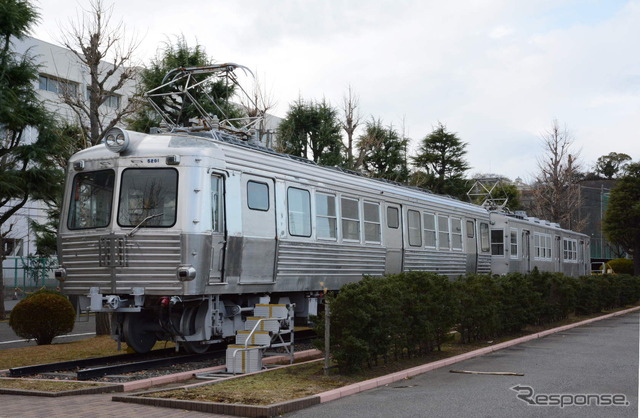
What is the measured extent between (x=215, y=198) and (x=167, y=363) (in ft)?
8.78

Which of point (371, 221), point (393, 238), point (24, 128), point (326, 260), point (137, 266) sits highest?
point (24, 128)

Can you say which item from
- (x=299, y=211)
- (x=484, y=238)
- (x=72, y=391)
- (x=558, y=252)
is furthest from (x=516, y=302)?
(x=558, y=252)

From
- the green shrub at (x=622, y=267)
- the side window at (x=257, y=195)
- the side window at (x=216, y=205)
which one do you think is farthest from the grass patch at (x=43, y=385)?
the green shrub at (x=622, y=267)

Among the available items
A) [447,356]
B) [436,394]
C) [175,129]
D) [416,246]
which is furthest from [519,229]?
[436,394]

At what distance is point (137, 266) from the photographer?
38.3 ft

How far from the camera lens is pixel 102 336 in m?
18.3

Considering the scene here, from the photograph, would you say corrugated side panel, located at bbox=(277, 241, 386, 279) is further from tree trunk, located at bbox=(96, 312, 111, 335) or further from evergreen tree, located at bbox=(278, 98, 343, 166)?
evergreen tree, located at bbox=(278, 98, 343, 166)

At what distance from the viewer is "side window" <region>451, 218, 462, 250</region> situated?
21.2 metres

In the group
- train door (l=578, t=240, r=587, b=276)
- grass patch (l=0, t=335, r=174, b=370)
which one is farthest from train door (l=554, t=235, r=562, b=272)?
grass patch (l=0, t=335, r=174, b=370)

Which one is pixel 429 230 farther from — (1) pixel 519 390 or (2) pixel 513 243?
(1) pixel 519 390

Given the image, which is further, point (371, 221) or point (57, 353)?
point (371, 221)

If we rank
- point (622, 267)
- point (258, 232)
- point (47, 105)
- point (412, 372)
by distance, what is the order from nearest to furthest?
point (412, 372) < point (258, 232) < point (47, 105) < point (622, 267)

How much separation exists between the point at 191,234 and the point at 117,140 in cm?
205

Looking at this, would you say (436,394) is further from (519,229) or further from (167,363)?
(519,229)
